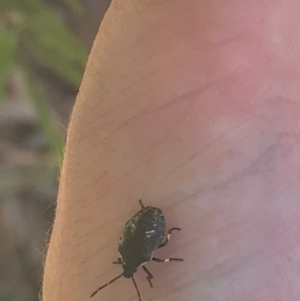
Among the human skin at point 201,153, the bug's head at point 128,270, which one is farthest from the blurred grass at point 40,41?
the bug's head at point 128,270

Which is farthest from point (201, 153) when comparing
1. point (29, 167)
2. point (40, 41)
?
point (29, 167)

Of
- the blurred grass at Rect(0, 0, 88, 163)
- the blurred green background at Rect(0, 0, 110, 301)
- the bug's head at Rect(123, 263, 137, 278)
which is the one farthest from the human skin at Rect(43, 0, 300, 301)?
the blurred green background at Rect(0, 0, 110, 301)

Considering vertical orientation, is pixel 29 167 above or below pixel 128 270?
below

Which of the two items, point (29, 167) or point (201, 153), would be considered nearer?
point (201, 153)

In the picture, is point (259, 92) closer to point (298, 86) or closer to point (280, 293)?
point (298, 86)

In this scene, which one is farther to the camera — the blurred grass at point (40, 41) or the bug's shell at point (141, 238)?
the blurred grass at point (40, 41)

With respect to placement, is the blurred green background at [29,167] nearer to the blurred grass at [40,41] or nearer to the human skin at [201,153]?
the blurred grass at [40,41]

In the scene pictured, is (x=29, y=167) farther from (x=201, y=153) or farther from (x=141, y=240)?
(x=201, y=153)
